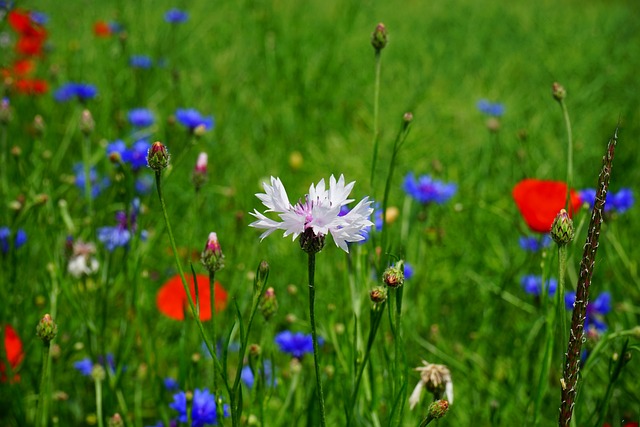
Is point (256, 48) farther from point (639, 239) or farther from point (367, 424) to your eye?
point (367, 424)

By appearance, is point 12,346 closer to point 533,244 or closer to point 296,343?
point 296,343

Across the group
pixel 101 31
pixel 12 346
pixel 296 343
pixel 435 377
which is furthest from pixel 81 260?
pixel 101 31

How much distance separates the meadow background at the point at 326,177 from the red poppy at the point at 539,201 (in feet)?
0.37

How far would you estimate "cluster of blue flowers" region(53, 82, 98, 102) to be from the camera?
181 cm

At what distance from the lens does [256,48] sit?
2797mm

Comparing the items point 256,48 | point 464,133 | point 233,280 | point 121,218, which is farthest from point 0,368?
point 256,48

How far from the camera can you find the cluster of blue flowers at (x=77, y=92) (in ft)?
5.94

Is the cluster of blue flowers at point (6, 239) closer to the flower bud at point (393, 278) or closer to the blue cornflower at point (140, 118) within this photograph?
the blue cornflower at point (140, 118)

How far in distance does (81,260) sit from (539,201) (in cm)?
86

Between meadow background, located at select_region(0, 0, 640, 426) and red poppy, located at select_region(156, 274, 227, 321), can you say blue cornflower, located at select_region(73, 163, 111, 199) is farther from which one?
red poppy, located at select_region(156, 274, 227, 321)

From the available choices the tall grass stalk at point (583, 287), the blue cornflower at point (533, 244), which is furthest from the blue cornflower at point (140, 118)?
the tall grass stalk at point (583, 287)

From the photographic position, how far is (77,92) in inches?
71.7

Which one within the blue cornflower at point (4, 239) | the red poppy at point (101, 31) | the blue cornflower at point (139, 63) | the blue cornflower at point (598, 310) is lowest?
the blue cornflower at point (598, 310)

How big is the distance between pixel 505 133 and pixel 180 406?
5.57 feet
